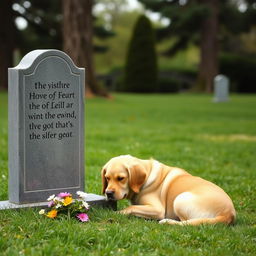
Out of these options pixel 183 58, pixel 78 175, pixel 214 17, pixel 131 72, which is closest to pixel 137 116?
pixel 78 175

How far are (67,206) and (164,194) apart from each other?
1.04 metres

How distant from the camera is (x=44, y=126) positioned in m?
5.85

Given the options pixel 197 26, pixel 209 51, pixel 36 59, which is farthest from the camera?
pixel 209 51

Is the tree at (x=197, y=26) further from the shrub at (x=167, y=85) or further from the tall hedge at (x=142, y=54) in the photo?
the shrub at (x=167, y=85)

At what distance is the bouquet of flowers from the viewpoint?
5.43m

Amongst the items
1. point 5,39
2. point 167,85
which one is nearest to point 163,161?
point 5,39

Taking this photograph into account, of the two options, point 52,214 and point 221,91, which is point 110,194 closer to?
point 52,214

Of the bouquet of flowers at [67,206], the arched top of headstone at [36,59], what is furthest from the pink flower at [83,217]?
the arched top of headstone at [36,59]

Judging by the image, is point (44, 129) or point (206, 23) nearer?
point (44, 129)

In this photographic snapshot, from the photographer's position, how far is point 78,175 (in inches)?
245

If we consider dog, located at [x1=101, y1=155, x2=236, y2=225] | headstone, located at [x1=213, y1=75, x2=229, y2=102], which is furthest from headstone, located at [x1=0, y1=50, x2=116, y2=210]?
headstone, located at [x1=213, y1=75, x2=229, y2=102]

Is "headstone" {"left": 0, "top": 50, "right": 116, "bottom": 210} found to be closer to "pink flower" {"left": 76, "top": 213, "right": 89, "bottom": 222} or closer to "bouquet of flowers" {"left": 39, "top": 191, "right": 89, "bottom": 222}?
"bouquet of flowers" {"left": 39, "top": 191, "right": 89, "bottom": 222}

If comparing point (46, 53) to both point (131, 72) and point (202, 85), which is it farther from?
point (202, 85)

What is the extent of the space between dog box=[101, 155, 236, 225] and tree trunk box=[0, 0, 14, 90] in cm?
2858
